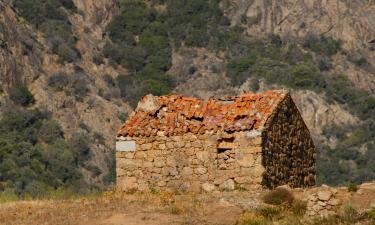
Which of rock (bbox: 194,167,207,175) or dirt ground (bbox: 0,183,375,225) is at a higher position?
rock (bbox: 194,167,207,175)

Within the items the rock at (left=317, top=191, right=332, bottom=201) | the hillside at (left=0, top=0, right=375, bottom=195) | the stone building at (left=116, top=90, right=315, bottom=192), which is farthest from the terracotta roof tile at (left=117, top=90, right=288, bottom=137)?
the hillside at (left=0, top=0, right=375, bottom=195)

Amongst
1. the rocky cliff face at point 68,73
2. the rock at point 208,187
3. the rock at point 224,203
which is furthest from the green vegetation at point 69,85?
the rock at point 224,203

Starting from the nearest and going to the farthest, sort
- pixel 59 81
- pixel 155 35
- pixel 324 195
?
pixel 324 195, pixel 59 81, pixel 155 35

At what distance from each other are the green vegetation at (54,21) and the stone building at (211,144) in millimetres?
74933

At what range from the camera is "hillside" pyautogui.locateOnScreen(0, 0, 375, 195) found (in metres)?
82.1

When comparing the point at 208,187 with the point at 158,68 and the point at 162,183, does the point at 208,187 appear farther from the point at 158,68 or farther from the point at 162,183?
the point at 158,68

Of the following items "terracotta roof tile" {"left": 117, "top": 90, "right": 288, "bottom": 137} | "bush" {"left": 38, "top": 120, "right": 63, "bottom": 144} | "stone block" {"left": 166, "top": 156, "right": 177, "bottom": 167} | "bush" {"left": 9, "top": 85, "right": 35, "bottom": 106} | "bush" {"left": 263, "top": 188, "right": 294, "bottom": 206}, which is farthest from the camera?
"bush" {"left": 9, "top": 85, "right": 35, "bottom": 106}

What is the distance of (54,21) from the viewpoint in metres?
111

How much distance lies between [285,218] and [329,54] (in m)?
94.6

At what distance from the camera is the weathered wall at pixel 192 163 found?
2692 cm

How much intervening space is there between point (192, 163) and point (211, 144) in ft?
3.06

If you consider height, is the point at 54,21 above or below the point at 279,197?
above

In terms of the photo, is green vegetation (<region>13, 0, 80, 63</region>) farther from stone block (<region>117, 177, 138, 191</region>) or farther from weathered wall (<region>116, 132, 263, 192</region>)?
weathered wall (<region>116, 132, 263, 192</region>)

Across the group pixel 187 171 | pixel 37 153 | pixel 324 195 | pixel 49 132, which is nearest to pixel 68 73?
pixel 49 132
